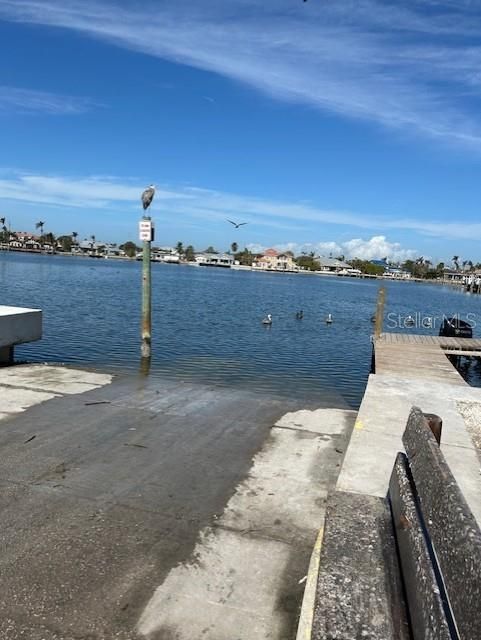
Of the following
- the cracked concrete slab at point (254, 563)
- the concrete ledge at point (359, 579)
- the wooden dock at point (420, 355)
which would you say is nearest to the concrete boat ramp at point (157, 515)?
the cracked concrete slab at point (254, 563)

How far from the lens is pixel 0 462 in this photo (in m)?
6.07

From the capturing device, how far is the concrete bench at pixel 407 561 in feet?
6.14

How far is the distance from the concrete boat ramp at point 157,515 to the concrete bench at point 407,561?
73 cm

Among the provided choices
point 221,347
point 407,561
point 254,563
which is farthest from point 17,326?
point 221,347

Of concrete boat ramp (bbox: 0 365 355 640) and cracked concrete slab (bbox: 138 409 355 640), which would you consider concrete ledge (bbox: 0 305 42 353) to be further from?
cracked concrete slab (bbox: 138 409 355 640)

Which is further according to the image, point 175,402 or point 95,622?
point 175,402

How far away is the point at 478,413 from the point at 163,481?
16.5ft

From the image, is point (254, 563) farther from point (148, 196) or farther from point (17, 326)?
point (148, 196)

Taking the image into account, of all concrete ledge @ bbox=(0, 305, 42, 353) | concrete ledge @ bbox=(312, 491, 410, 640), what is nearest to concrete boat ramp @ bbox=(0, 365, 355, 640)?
concrete ledge @ bbox=(312, 491, 410, 640)

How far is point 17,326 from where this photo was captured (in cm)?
1218

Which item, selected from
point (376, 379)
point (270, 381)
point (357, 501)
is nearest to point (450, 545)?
point (357, 501)

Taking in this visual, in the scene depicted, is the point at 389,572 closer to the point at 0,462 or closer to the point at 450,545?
the point at 450,545

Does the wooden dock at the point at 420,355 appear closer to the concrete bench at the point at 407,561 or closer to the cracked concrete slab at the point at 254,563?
the cracked concrete slab at the point at 254,563

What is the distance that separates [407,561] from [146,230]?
13.9 meters
